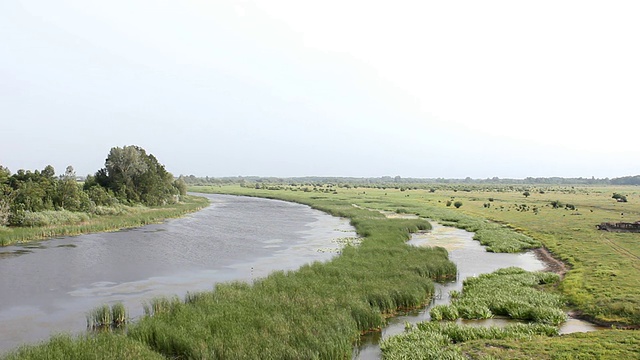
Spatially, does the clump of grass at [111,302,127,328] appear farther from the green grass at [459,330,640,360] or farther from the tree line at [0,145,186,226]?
the tree line at [0,145,186,226]

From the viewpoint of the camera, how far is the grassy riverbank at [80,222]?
1588 inches

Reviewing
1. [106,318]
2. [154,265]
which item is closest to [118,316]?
[106,318]

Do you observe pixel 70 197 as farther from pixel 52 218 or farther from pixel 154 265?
pixel 154 265

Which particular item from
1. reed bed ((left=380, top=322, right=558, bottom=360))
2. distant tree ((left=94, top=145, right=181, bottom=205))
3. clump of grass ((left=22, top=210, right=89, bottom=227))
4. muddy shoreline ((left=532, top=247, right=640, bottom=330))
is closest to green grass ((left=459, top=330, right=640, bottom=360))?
reed bed ((left=380, top=322, right=558, bottom=360))

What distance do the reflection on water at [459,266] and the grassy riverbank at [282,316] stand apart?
629mm

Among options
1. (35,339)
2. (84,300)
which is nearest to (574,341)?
(35,339)

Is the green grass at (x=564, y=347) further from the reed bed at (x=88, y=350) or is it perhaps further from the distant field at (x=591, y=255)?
the reed bed at (x=88, y=350)

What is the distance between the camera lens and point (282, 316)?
16.6m

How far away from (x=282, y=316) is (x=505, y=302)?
11.7 meters

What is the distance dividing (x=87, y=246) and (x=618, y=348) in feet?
131

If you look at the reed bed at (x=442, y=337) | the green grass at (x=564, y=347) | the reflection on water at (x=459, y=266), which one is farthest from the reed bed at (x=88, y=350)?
the green grass at (x=564, y=347)

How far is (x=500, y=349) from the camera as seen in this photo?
50.0 feet

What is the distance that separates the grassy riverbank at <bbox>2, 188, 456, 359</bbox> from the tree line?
119 feet

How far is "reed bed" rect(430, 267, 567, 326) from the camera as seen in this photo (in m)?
19.7
